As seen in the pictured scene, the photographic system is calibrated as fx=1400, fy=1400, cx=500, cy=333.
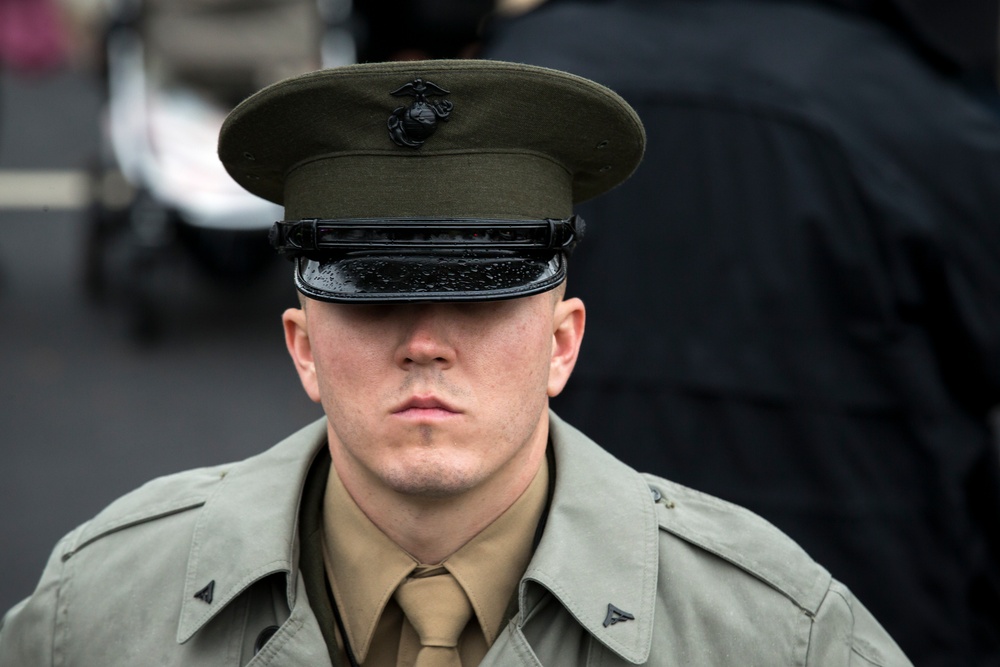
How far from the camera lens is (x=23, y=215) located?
408 inches

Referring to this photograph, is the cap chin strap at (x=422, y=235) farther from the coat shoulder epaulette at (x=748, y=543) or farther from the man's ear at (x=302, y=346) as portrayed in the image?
the coat shoulder epaulette at (x=748, y=543)

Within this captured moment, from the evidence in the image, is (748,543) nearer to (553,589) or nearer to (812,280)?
(553,589)

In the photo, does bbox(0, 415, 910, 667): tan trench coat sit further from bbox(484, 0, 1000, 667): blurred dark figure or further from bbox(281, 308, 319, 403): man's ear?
bbox(484, 0, 1000, 667): blurred dark figure

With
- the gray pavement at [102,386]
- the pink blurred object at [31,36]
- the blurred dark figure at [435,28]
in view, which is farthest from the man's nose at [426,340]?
the pink blurred object at [31,36]

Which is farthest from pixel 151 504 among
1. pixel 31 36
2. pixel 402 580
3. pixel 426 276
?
pixel 31 36

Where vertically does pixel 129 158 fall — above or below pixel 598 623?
below

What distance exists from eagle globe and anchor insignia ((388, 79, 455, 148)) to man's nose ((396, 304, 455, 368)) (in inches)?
10.9

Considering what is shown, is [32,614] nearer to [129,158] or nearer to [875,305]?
[875,305]

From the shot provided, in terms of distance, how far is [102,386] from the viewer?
24.3ft

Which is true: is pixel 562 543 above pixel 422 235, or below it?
below

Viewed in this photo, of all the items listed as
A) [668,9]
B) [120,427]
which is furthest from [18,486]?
[668,9]

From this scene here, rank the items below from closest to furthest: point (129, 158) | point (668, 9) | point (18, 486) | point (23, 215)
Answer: point (668, 9)
point (18, 486)
point (129, 158)
point (23, 215)

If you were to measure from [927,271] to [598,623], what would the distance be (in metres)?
1.40

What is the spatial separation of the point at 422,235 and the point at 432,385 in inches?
9.3
